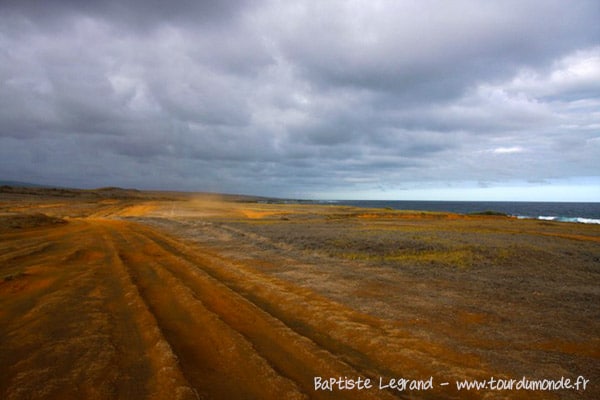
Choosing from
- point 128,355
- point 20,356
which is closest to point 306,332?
point 128,355

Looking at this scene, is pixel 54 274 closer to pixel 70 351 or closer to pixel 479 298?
pixel 70 351

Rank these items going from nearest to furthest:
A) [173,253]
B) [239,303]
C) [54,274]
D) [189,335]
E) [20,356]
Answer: [20,356] → [189,335] → [239,303] → [54,274] → [173,253]

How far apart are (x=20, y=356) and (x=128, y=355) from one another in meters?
1.61

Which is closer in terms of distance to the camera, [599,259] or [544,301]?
[544,301]

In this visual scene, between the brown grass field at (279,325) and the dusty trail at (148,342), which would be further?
the brown grass field at (279,325)

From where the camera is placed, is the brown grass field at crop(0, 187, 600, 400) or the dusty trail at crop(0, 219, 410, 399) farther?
the brown grass field at crop(0, 187, 600, 400)

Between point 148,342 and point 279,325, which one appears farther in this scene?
point 279,325

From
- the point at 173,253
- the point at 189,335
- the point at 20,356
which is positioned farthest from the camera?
the point at 173,253

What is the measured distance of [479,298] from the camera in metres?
8.73

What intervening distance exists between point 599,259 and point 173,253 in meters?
20.3

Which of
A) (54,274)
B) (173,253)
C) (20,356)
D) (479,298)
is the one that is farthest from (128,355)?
(173,253)

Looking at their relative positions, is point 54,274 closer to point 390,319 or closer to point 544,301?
point 390,319

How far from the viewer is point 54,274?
32.9 ft

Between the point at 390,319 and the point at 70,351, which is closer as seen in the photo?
the point at 70,351
